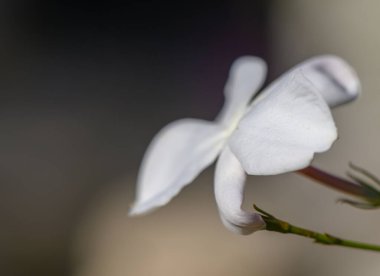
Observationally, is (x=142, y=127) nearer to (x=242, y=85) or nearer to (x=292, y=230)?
(x=242, y=85)

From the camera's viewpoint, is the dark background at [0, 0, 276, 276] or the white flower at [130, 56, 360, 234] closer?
the white flower at [130, 56, 360, 234]

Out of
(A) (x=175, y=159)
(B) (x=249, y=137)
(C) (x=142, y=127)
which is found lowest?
(C) (x=142, y=127)

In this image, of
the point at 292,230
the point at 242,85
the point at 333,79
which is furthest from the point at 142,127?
the point at 292,230

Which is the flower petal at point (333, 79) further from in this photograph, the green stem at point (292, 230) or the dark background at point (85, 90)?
the dark background at point (85, 90)

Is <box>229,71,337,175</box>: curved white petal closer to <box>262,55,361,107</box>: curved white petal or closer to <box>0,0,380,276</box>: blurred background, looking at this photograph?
<box>262,55,361,107</box>: curved white petal

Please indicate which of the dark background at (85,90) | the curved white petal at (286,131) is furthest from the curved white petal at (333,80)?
Answer: the dark background at (85,90)

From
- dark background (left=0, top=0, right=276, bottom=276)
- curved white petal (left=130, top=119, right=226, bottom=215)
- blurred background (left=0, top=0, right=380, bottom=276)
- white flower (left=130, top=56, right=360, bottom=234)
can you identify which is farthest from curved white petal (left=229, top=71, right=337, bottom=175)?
dark background (left=0, top=0, right=276, bottom=276)

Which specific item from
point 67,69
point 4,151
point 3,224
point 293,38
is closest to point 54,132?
point 4,151
